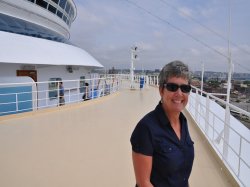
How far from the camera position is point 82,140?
14.1ft

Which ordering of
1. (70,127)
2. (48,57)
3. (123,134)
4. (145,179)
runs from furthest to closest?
(48,57) → (70,127) → (123,134) → (145,179)

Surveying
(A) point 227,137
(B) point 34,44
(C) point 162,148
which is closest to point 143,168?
(C) point 162,148

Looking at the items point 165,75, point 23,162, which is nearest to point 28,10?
point 23,162

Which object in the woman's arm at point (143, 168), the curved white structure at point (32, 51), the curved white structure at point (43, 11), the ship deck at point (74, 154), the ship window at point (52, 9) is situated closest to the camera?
the woman's arm at point (143, 168)

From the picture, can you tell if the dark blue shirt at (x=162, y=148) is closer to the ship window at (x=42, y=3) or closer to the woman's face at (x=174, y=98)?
the woman's face at (x=174, y=98)

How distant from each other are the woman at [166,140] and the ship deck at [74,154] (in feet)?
5.18

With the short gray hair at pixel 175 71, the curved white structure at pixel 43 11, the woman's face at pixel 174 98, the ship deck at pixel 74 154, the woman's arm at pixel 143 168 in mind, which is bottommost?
the ship deck at pixel 74 154

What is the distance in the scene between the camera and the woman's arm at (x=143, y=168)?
4.01 ft

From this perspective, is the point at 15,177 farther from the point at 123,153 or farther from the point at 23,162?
the point at 123,153

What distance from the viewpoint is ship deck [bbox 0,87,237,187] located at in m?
2.86

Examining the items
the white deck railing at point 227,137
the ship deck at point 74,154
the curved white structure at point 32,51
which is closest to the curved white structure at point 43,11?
the curved white structure at point 32,51

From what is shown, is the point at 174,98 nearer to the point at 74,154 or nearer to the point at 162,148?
the point at 162,148

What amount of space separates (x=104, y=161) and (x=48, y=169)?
2.31ft

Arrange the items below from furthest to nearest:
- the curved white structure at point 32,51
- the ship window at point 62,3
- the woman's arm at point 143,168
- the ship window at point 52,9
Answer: the ship window at point 62,3
the ship window at point 52,9
the curved white structure at point 32,51
the woman's arm at point 143,168
